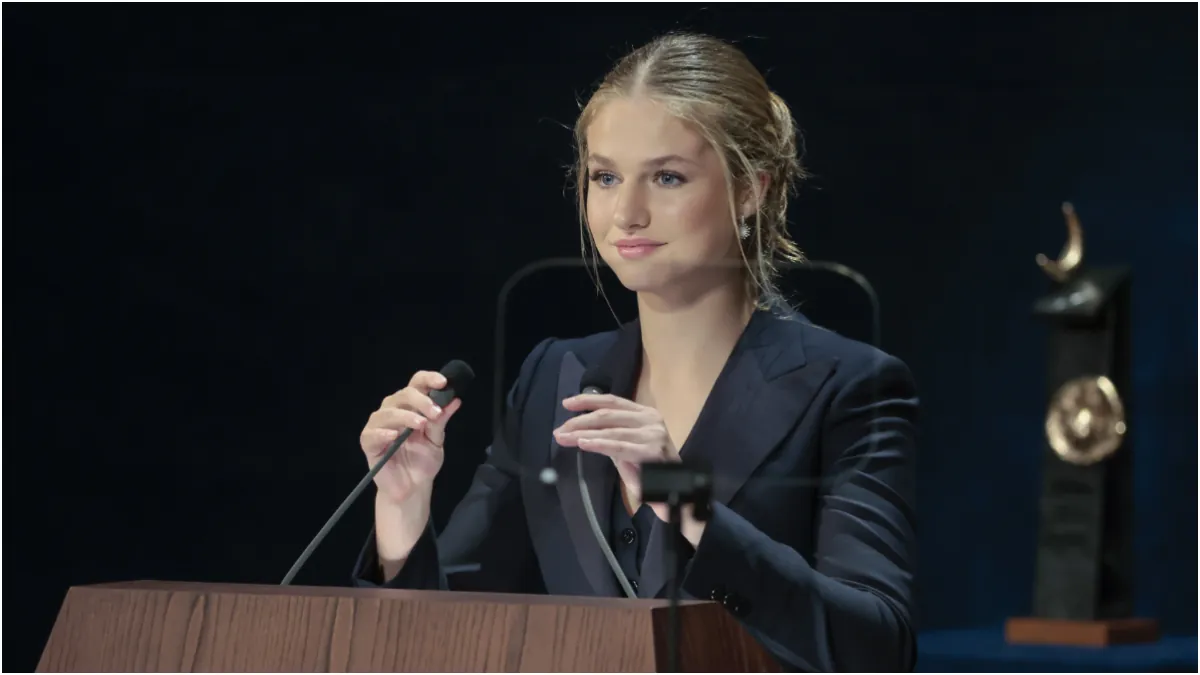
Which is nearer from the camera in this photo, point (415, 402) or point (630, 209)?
point (415, 402)

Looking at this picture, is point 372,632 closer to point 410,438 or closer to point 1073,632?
point 410,438

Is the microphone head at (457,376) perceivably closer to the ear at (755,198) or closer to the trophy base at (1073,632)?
the ear at (755,198)

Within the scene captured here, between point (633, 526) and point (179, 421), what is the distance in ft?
4.33

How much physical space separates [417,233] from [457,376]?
872mm

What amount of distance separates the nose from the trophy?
6.39 ft

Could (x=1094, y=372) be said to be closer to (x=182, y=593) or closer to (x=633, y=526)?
(x=633, y=526)

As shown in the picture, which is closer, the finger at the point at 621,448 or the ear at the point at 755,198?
the finger at the point at 621,448

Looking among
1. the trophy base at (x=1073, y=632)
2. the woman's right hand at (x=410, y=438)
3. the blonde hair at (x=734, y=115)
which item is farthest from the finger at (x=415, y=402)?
the trophy base at (x=1073, y=632)

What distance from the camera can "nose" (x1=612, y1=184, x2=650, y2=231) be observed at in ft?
5.73

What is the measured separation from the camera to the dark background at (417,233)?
2422 millimetres

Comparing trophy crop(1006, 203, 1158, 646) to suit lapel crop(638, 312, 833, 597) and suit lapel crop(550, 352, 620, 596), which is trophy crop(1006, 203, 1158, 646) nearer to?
suit lapel crop(638, 312, 833, 597)

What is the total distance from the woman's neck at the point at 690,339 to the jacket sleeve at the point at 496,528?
12 centimetres

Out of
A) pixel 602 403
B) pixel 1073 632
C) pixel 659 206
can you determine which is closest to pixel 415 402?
pixel 602 403

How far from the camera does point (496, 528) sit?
6.01 ft
